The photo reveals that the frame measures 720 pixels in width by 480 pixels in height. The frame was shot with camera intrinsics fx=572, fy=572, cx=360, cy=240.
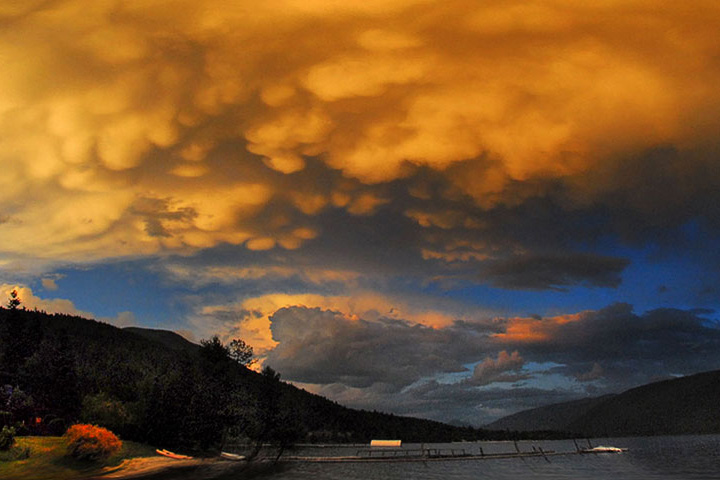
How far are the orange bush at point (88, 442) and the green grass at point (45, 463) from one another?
0.76 m

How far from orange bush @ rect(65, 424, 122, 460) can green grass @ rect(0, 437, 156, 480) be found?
0.76 metres

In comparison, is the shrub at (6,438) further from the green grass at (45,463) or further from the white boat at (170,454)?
the white boat at (170,454)

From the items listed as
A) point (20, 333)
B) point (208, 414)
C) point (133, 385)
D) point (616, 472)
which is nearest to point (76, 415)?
point (133, 385)

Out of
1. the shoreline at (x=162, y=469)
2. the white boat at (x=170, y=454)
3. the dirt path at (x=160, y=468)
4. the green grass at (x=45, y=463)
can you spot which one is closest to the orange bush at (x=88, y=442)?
the green grass at (x=45, y=463)

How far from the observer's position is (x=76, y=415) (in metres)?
96.5

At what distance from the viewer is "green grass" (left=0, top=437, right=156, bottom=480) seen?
57562 mm

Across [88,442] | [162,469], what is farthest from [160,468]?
[88,442]

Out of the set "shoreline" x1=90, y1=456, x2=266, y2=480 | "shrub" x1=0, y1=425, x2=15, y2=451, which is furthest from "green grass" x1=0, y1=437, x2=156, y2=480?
"shoreline" x1=90, y1=456, x2=266, y2=480

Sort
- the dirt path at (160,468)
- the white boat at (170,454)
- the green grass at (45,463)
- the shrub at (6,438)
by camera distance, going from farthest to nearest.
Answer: the white boat at (170,454) < the dirt path at (160,468) < the shrub at (6,438) < the green grass at (45,463)

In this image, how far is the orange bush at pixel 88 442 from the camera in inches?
2537

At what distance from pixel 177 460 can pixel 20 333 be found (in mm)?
86365

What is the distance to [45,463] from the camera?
61.0 meters

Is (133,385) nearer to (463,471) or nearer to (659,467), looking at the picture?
(463,471)

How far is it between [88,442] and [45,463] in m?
4.86
